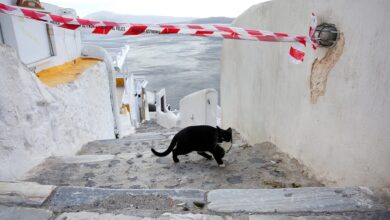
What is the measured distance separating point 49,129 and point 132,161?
1.05 meters

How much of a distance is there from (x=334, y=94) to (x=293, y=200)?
1034mm

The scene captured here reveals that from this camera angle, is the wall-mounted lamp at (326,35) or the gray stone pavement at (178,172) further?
the gray stone pavement at (178,172)

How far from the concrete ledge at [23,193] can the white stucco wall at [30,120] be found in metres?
0.45

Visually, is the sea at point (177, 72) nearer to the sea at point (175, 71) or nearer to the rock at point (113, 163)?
the sea at point (175, 71)

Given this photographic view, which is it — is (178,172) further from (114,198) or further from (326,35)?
(326,35)

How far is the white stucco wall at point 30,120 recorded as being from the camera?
2.46 m

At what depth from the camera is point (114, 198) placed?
6.23ft

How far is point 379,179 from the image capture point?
6.11ft

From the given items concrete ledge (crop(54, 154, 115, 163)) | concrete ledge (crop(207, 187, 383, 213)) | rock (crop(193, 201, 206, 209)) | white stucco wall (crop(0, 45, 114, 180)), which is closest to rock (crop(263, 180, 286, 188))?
concrete ledge (crop(207, 187, 383, 213))

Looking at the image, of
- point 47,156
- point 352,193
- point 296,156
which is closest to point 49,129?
point 47,156

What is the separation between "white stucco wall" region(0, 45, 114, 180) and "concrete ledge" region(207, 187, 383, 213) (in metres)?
1.83

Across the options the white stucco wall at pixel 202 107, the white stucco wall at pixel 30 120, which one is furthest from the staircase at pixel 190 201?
the white stucco wall at pixel 202 107

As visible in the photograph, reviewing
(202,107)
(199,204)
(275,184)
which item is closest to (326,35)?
(275,184)

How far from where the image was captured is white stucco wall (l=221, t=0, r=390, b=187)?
183 cm
